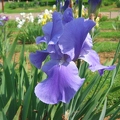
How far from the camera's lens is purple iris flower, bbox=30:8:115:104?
1.06 meters

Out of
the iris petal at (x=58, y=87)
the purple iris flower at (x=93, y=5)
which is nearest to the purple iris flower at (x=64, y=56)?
the iris petal at (x=58, y=87)

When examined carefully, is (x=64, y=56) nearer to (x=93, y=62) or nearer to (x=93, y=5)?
(x=93, y=62)

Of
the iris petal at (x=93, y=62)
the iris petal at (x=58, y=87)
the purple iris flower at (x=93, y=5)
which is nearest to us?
the iris petal at (x=58, y=87)

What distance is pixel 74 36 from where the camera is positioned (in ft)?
3.81

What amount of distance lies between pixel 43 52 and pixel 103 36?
21.3 feet

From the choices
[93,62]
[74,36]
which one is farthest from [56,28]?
[93,62]

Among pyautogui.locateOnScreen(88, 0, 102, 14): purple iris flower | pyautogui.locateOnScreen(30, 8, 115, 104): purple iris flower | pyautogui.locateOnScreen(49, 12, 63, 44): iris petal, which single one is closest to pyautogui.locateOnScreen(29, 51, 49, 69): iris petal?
pyautogui.locateOnScreen(30, 8, 115, 104): purple iris flower

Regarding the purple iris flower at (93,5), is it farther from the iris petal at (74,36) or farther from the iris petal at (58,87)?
the iris petal at (58,87)

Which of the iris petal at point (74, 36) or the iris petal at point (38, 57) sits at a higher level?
the iris petal at point (74, 36)

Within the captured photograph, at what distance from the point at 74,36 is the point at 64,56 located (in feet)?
0.32

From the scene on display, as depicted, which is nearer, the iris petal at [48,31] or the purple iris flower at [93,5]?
the iris petal at [48,31]

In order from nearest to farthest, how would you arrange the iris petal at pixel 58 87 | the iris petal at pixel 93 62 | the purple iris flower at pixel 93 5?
the iris petal at pixel 58 87
the iris petal at pixel 93 62
the purple iris flower at pixel 93 5

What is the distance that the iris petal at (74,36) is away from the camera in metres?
1.13

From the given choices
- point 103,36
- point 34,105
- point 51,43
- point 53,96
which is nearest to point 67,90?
point 53,96
